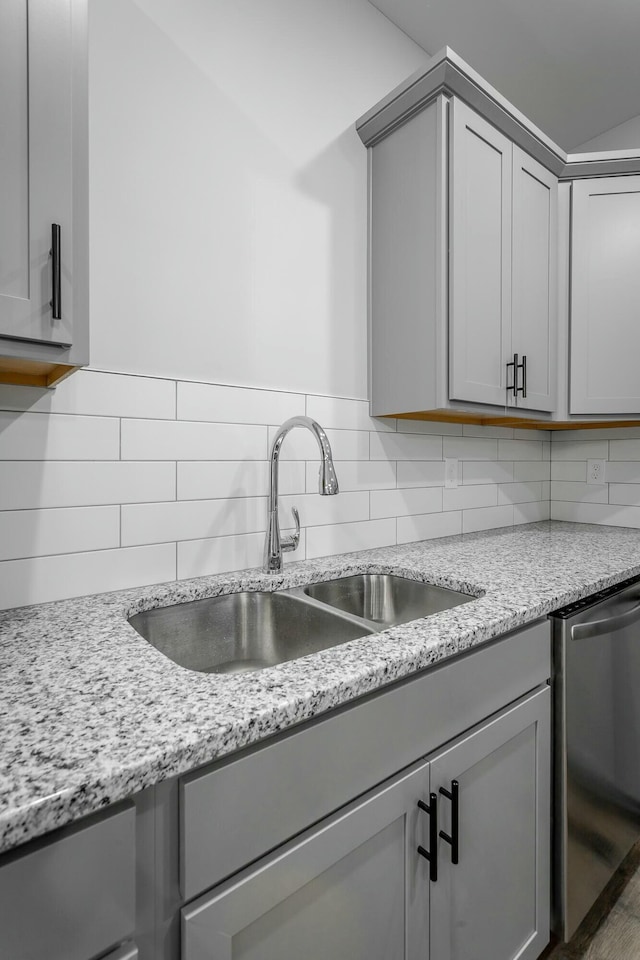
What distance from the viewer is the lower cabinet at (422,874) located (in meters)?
0.63

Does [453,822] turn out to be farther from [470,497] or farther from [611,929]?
[470,497]

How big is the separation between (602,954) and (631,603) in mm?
859

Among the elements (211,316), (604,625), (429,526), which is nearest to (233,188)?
(211,316)

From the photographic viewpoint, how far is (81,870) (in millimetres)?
486

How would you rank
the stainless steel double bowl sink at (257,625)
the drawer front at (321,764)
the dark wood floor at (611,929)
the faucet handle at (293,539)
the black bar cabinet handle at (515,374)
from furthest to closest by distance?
the black bar cabinet handle at (515,374), the faucet handle at (293,539), the dark wood floor at (611,929), the stainless steel double bowl sink at (257,625), the drawer front at (321,764)

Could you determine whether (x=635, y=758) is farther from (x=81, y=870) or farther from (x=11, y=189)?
(x=11, y=189)

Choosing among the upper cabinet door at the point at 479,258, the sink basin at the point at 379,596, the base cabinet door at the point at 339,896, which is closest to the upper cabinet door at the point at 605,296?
the upper cabinet door at the point at 479,258

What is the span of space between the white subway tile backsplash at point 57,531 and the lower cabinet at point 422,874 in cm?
72

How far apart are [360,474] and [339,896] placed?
3.61 feet

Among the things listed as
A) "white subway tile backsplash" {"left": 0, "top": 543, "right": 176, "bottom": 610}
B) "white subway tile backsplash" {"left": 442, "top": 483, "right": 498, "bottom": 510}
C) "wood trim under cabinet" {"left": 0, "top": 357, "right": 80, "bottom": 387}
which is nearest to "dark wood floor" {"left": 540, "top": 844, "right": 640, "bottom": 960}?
"white subway tile backsplash" {"left": 442, "top": 483, "right": 498, "bottom": 510}

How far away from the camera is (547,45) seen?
72.1 inches

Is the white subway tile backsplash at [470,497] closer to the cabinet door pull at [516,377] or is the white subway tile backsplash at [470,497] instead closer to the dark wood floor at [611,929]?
the cabinet door pull at [516,377]

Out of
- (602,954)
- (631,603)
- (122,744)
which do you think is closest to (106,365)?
(122,744)

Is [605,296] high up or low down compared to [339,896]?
up
